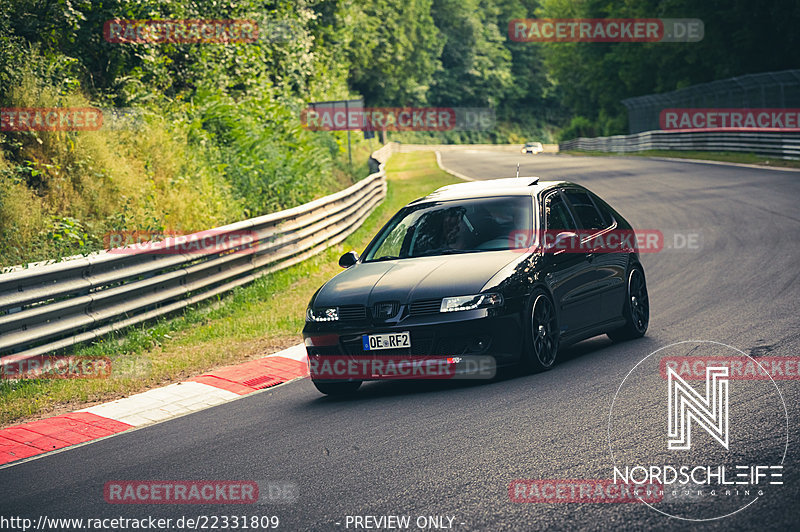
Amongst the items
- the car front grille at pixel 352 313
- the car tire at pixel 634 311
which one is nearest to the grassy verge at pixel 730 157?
the car tire at pixel 634 311

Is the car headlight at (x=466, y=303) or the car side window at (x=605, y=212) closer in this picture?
the car headlight at (x=466, y=303)

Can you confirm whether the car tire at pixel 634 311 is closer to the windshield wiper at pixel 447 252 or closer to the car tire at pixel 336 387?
the windshield wiper at pixel 447 252

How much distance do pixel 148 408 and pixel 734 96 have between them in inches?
1566

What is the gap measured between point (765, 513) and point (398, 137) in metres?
97.4

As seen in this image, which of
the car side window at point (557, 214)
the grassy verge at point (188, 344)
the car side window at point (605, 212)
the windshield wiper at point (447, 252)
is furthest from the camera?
the car side window at point (605, 212)

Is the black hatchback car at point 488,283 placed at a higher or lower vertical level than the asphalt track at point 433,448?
higher

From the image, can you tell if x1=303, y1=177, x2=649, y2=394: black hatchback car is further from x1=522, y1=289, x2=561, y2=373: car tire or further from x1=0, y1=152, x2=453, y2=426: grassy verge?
x1=0, y1=152, x2=453, y2=426: grassy verge

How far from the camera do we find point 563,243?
27.8ft

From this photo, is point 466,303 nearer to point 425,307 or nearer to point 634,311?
point 425,307

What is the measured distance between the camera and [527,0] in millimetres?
141250

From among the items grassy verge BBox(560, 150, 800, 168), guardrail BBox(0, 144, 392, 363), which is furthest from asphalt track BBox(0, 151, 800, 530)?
grassy verge BBox(560, 150, 800, 168)

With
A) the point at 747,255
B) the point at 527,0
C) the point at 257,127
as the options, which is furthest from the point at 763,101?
the point at 527,0

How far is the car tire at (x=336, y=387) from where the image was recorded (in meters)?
7.84

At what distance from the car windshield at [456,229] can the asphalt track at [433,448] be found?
1.21 m
